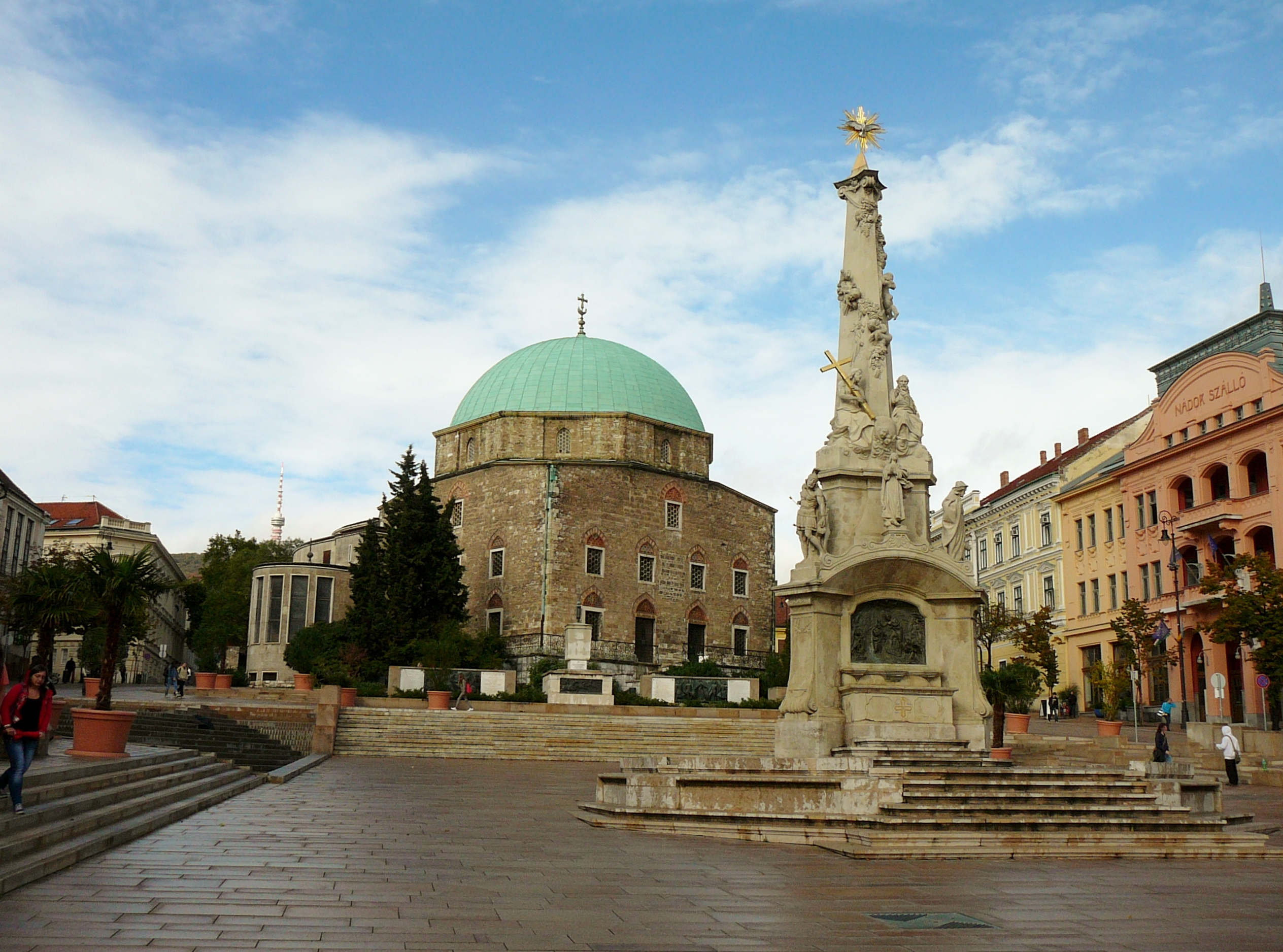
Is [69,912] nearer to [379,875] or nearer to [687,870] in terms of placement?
[379,875]

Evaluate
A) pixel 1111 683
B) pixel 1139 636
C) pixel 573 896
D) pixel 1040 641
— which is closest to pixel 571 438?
pixel 1040 641

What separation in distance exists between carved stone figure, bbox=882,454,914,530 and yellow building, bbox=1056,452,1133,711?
30091mm

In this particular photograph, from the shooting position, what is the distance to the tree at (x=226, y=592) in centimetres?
6575

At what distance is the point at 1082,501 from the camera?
160 feet

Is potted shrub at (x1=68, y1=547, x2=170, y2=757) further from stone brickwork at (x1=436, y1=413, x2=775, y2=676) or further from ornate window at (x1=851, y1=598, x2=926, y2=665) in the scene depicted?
stone brickwork at (x1=436, y1=413, x2=775, y2=676)

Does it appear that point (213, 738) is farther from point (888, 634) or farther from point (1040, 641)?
point (1040, 641)

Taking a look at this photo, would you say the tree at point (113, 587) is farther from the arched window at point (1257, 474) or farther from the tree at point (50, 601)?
the arched window at point (1257, 474)

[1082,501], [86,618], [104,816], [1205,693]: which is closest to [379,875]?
[104,816]

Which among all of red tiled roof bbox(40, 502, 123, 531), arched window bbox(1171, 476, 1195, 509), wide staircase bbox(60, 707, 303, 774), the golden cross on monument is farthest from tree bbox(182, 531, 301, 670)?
the golden cross on monument

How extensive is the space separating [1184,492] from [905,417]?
94.4 feet

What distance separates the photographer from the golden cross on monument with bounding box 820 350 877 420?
1892 cm

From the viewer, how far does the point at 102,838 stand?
10.2 m

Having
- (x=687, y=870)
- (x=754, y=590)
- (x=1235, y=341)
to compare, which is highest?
(x=1235, y=341)

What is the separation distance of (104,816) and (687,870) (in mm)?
5700
